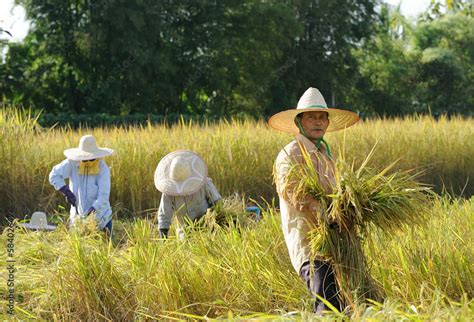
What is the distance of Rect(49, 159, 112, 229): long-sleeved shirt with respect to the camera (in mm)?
6770

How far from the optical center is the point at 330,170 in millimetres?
3879

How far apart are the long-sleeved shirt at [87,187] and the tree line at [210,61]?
738 inches

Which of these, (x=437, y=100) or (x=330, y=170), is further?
(x=437, y=100)

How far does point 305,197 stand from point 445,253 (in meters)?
1.08

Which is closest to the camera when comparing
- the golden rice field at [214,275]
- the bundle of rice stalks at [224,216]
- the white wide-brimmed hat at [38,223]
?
the golden rice field at [214,275]

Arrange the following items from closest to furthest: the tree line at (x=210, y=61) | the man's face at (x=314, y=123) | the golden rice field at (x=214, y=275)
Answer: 1. the man's face at (x=314, y=123)
2. the golden rice field at (x=214, y=275)
3. the tree line at (x=210, y=61)

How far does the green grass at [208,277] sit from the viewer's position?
425 cm

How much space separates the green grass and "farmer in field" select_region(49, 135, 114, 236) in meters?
1.96

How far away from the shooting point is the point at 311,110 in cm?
402

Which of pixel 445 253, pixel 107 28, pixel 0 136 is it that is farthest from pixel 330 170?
pixel 107 28

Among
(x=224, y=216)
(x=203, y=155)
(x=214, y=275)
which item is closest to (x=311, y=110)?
(x=214, y=275)

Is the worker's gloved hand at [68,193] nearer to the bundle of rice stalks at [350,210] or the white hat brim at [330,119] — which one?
the white hat brim at [330,119]

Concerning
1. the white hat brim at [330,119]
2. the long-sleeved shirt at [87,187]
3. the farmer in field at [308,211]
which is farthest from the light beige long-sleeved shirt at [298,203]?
the long-sleeved shirt at [87,187]

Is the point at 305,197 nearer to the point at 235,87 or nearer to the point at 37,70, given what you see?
the point at 37,70
